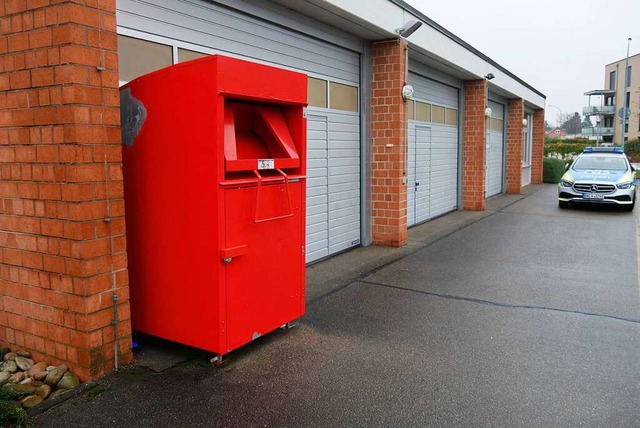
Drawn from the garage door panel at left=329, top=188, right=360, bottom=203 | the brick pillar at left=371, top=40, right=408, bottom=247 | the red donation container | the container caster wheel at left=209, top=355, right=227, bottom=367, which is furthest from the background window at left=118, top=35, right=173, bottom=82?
the brick pillar at left=371, top=40, right=408, bottom=247

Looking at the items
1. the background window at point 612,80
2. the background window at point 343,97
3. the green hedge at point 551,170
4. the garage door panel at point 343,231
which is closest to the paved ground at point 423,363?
the garage door panel at point 343,231

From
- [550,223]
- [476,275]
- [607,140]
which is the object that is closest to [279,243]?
[476,275]

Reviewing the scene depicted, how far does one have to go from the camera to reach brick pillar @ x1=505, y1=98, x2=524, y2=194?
2027 centimetres

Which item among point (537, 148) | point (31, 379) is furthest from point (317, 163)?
point (537, 148)

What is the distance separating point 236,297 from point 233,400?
2.59 feet

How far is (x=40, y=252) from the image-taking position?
3973 millimetres

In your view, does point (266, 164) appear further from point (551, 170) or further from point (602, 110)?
point (602, 110)

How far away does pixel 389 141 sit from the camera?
9211 mm

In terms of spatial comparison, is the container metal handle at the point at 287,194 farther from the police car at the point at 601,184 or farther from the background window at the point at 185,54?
the police car at the point at 601,184

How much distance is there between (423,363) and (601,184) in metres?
12.3

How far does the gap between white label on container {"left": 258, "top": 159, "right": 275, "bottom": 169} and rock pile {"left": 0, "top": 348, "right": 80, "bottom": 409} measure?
205 cm

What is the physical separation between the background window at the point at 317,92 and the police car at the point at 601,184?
9.62m

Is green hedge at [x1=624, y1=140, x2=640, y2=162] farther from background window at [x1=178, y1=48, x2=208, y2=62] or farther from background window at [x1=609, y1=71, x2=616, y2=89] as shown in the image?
background window at [x1=178, y1=48, x2=208, y2=62]

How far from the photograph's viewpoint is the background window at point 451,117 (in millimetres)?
13820
